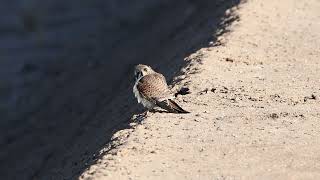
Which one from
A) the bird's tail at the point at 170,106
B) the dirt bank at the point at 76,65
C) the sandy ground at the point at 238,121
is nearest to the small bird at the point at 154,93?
the bird's tail at the point at 170,106

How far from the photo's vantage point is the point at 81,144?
41.4 ft

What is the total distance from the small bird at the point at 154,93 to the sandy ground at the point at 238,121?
15cm

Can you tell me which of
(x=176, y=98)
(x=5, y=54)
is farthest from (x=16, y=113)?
(x=176, y=98)

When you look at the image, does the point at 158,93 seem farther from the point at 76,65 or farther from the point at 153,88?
the point at 76,65

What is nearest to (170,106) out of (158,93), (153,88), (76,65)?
(158,93)

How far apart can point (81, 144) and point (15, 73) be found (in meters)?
8.31

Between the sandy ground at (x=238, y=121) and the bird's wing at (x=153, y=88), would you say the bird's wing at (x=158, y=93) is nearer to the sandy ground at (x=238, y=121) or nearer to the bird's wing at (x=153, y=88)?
the bird's wing at (x=153, y=88)

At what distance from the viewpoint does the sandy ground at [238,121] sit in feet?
29.9

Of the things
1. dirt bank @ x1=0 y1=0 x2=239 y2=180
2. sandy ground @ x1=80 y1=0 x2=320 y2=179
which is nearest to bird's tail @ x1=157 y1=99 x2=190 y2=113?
sandy ground @ x1=80 y1=0 x2=320 y2=179

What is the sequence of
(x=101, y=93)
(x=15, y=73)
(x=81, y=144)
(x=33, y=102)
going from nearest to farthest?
1. (x=81, y=144)
2. (x=101, y=93)
3. (x=33, y=102)
4. (x=15, y=73)

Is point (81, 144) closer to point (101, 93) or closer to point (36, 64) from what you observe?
point (101, 93)

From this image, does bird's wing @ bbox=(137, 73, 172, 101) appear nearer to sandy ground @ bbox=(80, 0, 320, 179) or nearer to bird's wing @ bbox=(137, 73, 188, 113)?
bird's wing @ bbox=(137, 73, 188, 113)

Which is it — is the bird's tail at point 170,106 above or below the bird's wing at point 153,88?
below

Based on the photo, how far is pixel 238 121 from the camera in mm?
10562
